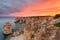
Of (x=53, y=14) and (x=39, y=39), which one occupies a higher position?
(x=53, y=14)

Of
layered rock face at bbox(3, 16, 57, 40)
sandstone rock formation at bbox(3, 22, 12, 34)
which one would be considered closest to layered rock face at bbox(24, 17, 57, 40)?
layered rock face at bbox(3, 16, 57, 40)

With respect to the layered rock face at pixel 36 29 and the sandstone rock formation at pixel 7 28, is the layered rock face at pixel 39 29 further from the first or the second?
the sandstone rock formation at pixel 7 28

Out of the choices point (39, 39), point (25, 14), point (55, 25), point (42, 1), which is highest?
point (42, 1)

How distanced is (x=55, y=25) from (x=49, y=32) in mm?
84

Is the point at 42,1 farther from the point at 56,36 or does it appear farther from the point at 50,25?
the point at 56,36

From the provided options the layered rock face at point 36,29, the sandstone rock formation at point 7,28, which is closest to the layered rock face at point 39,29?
the layered rock face at point 36,29

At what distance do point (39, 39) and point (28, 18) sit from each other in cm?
22

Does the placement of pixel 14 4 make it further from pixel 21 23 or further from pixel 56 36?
pixel 56 36

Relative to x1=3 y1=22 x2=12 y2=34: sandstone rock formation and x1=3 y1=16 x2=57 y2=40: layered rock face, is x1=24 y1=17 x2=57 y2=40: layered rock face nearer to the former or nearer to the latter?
x1=3 y1=16 x2=57 y2=40: layered rock face

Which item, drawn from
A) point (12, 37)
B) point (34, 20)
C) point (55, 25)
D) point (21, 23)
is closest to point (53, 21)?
point (55, 25)

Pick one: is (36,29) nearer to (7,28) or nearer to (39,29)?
(39,29)

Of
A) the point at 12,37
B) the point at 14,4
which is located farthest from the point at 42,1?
the point at 12,37

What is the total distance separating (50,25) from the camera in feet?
4.41


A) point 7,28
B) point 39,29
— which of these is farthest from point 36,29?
point 7,28
